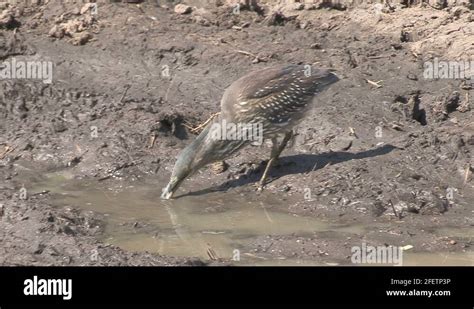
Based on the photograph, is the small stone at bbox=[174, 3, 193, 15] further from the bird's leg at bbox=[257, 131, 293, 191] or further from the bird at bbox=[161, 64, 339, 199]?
the bird's leg at bbox=[257, 131, 293, 191]

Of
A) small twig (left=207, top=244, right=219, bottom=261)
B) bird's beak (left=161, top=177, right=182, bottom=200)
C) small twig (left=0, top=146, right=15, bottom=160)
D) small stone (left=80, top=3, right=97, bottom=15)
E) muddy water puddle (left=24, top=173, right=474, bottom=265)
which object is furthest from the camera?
small stone (left=80, top=3, right=97, bottom=15)

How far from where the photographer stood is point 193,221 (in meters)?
11.4

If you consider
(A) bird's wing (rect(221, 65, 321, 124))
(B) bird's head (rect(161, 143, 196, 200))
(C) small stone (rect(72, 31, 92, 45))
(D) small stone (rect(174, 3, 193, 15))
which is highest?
(A) bird's wing (rect(221, 65, 321, 124))

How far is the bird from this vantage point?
Answer: 39.8 feet

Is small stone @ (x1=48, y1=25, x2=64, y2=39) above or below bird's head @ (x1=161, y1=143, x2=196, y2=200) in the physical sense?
above

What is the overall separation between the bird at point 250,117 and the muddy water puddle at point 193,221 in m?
0.36

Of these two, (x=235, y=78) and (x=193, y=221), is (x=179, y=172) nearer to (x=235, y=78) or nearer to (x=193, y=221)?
(x=193, y=221)

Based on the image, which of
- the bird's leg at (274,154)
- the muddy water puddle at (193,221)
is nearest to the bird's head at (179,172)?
the muddy water puddle at (193,221)

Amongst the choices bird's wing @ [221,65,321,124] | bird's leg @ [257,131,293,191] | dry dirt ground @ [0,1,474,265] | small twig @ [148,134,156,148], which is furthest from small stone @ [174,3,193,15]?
bird's leg @ [257,131,293,191]

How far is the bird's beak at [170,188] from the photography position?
12.0 meters

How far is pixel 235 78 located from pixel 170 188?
8.08 ft

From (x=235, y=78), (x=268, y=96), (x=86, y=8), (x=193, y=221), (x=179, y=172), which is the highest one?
(x=268, y=96)

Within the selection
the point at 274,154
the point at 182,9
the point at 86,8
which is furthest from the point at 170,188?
the point at 86,8

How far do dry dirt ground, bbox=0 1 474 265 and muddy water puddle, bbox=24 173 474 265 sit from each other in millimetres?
205
